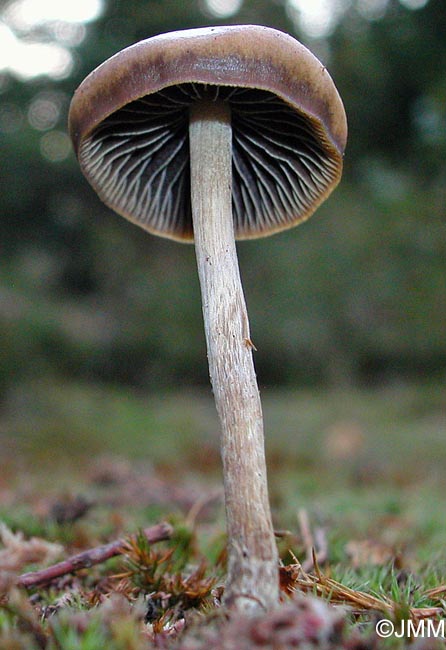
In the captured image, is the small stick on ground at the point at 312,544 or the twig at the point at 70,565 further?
the small stick on ground at the point at 312,544

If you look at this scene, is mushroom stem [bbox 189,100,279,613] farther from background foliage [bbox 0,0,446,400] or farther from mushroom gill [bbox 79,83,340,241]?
background foliage [bbox 0,0,446,400]

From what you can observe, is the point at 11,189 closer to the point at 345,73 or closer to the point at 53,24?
the point at 53,24

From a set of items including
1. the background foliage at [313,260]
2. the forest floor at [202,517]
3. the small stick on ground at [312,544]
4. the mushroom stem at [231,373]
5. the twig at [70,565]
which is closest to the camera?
the forest floor at [202,517]

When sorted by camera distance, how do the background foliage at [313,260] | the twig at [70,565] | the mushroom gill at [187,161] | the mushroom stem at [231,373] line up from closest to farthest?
1. the mushroom stem at [231,373]
2. the twig at [70,565]
3. the mushroom gill at [187,161]
4. the background foliage at [313,260]

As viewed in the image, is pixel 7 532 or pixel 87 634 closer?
pixel 87 634

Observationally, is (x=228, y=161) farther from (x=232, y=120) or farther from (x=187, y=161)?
(x=187, y=161)

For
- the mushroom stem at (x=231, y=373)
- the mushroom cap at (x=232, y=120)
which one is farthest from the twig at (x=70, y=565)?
the mushroom cap at (x=232, y=120)

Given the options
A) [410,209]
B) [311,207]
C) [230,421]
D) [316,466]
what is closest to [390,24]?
[410,209]

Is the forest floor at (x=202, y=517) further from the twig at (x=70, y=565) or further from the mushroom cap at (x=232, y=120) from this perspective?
the mushroom cap at (x=232, y=120)

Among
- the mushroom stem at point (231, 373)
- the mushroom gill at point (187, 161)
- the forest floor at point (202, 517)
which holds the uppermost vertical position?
the mushroom gill at point (187, 161)
